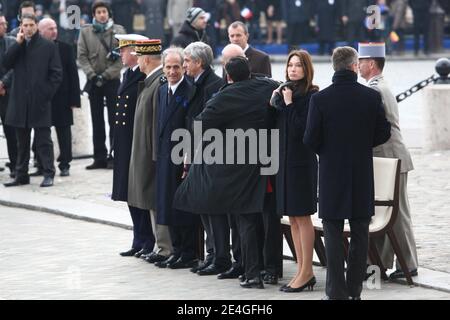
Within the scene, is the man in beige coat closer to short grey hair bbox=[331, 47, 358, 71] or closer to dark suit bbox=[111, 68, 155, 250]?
dark suit bbox=[111, 68, 155, 250]

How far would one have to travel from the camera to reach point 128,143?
41.2ft

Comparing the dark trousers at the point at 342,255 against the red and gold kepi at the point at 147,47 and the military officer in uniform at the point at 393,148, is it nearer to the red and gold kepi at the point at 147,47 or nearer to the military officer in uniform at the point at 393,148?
the military officer in uniform at the point at 393,148

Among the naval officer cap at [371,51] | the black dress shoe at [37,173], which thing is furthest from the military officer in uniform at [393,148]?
the black dress shoe at [37,173]

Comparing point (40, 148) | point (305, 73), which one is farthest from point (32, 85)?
point (305, 73)

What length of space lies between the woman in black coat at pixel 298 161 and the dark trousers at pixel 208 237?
1077 mm

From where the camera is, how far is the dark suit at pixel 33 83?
53.3 feet

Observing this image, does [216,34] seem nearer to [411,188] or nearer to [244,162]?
[411,188]

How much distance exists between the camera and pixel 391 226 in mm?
10812

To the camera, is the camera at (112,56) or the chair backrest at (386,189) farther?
the camera at (112,56)

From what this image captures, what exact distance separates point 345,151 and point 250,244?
1.39m

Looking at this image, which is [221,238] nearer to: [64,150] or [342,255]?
[342,255]

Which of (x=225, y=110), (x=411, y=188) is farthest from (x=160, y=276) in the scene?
(x=411, y=188)

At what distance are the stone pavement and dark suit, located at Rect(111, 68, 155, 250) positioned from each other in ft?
1.17
